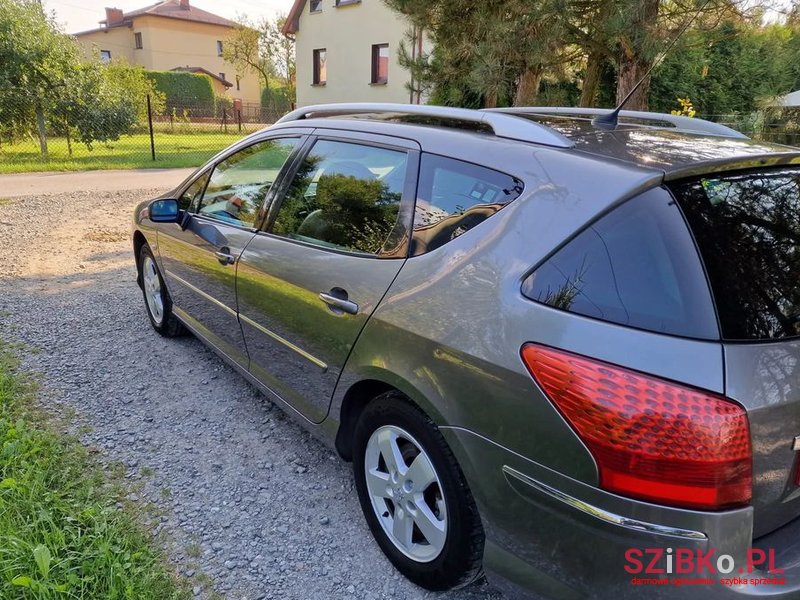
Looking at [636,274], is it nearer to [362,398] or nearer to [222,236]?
[362,398]

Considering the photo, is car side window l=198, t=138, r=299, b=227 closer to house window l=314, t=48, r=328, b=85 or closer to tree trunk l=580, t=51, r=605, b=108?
tree trunk l=580, t=51, r=605, b=108

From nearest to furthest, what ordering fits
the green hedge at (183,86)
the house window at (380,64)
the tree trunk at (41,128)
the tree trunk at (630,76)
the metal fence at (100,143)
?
the tree trunk at (630,76), the metal fence at (100,143), the tree trunk at (41,128), the house window at (380,64), the green hedge at (183,86)

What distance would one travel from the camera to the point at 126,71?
2269 centimetres

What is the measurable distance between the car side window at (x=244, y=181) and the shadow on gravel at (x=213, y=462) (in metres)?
1.19

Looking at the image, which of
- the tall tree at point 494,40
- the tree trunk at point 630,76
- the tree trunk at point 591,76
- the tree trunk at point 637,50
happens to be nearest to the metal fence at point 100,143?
the tree trunk at point 591,76

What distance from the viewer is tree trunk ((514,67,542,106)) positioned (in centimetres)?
898

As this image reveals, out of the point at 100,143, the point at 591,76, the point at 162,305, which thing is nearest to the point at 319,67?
the point at 100,143

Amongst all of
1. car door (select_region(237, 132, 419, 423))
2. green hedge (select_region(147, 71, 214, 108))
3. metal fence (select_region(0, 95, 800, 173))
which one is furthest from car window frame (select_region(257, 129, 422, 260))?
green hedge (select_region(147, 71, 214, 108))

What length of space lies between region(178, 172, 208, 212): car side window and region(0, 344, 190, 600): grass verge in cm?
159

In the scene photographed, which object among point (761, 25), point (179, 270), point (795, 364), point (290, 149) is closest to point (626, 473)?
point (795, 364)

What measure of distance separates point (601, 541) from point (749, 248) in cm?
92

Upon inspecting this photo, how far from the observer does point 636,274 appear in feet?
5.19

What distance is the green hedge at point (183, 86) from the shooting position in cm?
3647

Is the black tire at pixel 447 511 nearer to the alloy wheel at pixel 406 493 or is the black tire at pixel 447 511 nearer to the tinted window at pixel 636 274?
the alloy wheel at pixel 406 493
